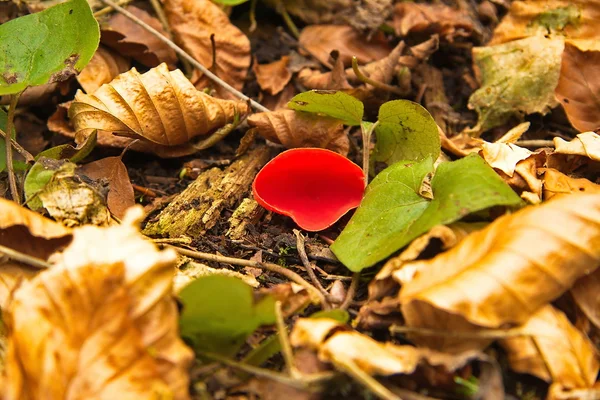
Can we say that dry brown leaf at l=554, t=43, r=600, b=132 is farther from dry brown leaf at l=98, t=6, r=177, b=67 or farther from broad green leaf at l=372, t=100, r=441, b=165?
dry brown leaf at l=98, t=6, r=177, b=67

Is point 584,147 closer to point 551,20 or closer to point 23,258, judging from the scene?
point 551,20

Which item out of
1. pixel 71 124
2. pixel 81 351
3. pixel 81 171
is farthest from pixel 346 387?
pixel 71 124

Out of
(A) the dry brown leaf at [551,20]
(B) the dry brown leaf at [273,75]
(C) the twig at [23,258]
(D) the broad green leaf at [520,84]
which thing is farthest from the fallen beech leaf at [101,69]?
(A) the dry brown leaf at [551,20]

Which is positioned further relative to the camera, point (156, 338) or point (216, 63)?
point (216, 63)

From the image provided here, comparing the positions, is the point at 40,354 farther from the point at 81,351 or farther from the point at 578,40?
the point at 578,40

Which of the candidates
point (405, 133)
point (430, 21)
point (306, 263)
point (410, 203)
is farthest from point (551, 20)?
point (306, 263)

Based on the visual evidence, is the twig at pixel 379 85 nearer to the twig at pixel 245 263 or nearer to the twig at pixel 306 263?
the twig at pixel 306 263
